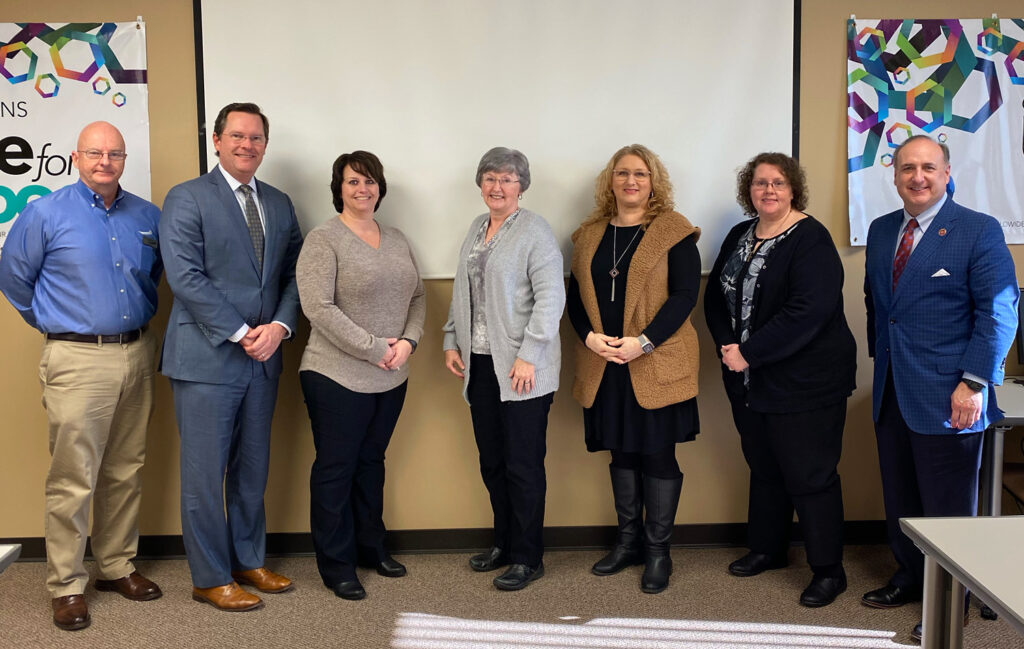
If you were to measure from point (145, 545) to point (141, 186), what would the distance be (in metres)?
1.44

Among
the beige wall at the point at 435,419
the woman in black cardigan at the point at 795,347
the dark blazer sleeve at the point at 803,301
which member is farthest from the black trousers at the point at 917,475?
the beige wall at the point at 435,419

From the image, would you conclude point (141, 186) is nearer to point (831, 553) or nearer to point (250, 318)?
point (250, 318)

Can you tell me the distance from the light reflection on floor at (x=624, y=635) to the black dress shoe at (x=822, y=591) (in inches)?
5.9

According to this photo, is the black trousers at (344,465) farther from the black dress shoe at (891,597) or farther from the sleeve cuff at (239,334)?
the black dress shoe at (891,597)

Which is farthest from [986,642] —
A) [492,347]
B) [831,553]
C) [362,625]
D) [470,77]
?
[470,77]

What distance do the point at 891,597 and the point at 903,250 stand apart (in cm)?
117

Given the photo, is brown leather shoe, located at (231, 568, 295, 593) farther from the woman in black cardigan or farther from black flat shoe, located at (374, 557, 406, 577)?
the woman in black cardigan

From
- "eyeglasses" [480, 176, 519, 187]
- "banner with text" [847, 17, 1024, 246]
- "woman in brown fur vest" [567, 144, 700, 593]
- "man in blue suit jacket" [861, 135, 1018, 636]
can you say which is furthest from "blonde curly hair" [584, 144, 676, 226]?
"banner with text" [847, 17, 1024, 246]

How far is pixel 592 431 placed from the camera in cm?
292

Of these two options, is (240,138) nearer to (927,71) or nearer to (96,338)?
(96,338)

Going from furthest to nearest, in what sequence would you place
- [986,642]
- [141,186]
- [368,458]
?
1. [141,186]
2. [368,458]
3. [986,642]

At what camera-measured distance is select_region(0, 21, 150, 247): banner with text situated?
301cm

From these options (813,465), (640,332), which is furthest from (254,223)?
(813,465)

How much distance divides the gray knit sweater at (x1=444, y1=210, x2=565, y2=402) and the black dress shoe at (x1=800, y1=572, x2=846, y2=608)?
1126mm
